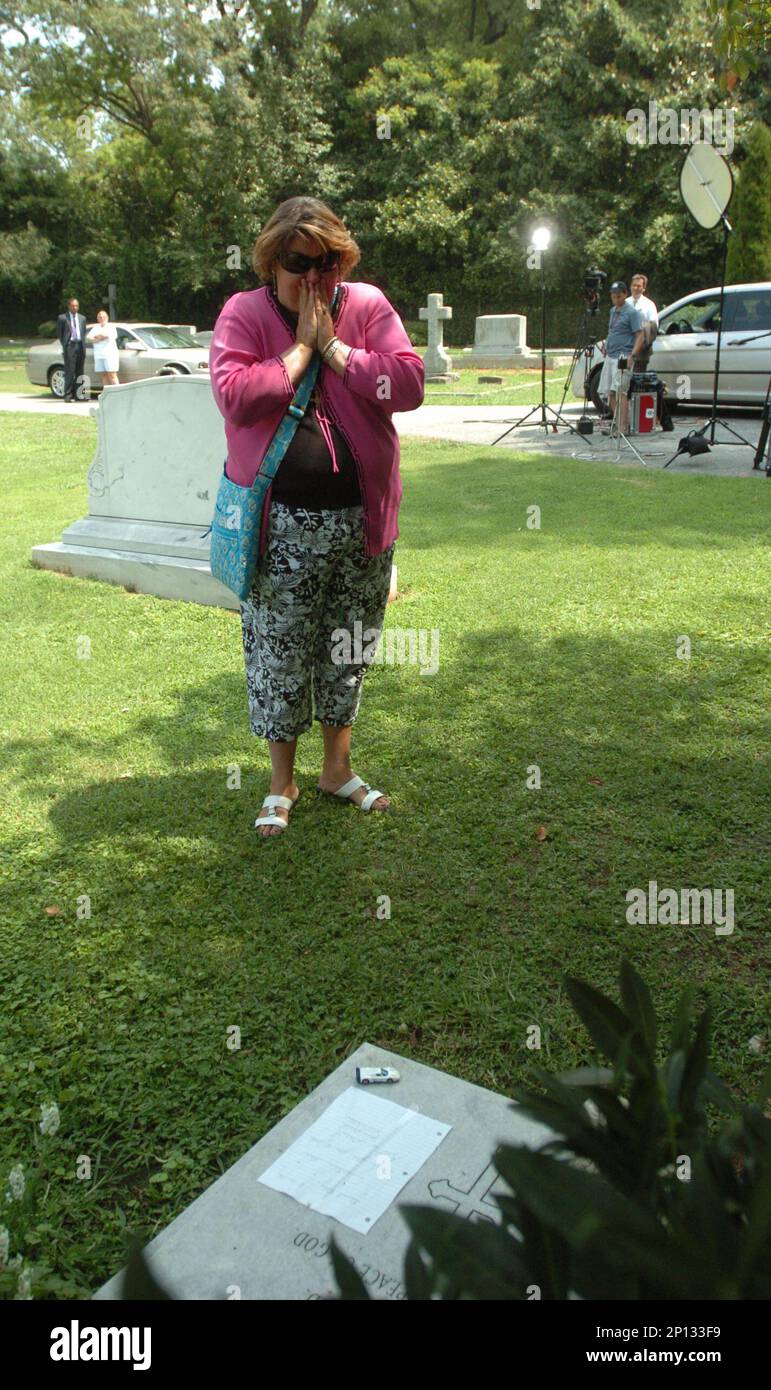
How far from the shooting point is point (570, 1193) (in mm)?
831

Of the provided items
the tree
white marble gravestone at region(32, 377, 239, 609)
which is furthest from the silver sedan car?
white marble gravestone at region(32, 377, 239, 609)

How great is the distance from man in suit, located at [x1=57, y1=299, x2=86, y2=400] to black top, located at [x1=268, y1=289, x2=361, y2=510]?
1570 centimetres

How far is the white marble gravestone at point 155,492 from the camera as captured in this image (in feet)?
20.0

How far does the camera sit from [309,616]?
3.27 meters

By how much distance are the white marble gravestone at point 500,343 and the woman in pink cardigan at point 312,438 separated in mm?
20888

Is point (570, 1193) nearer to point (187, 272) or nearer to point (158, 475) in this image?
point (158, 475)

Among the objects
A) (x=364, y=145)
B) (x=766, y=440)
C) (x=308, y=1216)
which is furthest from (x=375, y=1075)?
(x=364, y=145)

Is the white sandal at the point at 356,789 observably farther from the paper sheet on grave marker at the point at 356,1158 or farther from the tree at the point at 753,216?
the tree at the point at 753,216

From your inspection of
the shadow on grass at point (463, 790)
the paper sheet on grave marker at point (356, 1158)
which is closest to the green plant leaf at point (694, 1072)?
the paper sheet on grave marker at point (356, 1158)

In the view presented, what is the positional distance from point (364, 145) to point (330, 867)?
3627 cm

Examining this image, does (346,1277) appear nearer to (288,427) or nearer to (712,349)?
(288,427)

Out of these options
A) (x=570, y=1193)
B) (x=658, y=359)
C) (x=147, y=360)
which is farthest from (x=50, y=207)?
(x=570, y=1193)

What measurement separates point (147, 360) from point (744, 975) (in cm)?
1734

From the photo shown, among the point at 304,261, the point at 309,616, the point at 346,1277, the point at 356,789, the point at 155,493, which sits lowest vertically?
the point at 356,789
